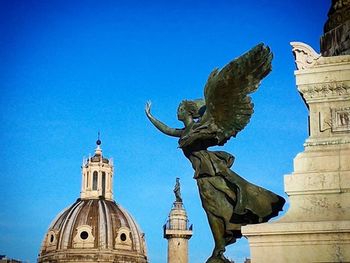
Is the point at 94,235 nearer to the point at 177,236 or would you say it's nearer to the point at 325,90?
the point at 177,236

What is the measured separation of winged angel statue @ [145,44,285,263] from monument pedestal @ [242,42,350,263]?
0.48 m

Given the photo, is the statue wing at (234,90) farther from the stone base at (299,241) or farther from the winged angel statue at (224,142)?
the stone base at (299,241)

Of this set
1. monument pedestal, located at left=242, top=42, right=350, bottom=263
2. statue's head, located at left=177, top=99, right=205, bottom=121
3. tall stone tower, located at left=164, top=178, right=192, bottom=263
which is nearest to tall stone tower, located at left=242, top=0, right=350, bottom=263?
monument pedestal, located at left=242, top=42, right=350, bottom=263

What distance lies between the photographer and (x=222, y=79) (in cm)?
1054

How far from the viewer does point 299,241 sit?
9.53m

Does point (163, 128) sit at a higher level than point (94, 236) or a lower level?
lower

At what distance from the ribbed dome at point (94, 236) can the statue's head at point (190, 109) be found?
93.9 meters

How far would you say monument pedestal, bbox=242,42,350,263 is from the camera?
943cm

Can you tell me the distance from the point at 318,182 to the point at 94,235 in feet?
316

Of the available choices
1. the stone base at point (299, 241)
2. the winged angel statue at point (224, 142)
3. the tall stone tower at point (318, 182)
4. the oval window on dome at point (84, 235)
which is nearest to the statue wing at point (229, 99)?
the winged angel statue at point (224, 142)

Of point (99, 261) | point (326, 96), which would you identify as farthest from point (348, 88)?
point (99, 261)

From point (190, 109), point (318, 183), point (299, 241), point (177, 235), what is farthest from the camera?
point (177, 235)

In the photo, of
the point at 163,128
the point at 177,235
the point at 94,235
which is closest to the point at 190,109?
the point at 163,128

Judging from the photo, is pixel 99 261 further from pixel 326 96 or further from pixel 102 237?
pixel 326 96
